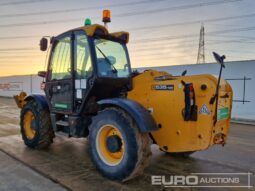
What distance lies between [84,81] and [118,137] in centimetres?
121

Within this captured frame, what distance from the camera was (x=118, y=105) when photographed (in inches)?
160

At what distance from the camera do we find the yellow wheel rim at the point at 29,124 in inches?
236

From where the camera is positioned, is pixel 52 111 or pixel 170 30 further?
pixel 170 30

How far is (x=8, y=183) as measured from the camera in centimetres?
390

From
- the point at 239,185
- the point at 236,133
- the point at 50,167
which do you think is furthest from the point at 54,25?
the point at 239,185

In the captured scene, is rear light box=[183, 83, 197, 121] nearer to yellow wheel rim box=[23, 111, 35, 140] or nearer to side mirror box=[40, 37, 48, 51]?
side mirror box=[40, 37, 48, 51]

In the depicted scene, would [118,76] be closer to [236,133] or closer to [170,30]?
[236,133]

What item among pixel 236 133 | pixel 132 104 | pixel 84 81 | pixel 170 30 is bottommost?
pixel 236 133

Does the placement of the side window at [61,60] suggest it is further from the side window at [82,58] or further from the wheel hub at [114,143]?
the wheel hub at [114,143]

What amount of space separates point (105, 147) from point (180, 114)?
123 cm

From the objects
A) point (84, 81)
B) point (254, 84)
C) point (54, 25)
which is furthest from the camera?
point (54, 25)

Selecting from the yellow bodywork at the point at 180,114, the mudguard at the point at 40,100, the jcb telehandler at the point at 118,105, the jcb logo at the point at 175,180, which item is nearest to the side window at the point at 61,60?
the jcb telehandler at the point at 118,105

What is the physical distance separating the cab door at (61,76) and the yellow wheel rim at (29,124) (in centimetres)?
79

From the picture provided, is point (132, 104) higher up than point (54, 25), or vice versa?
point (54, 25)
